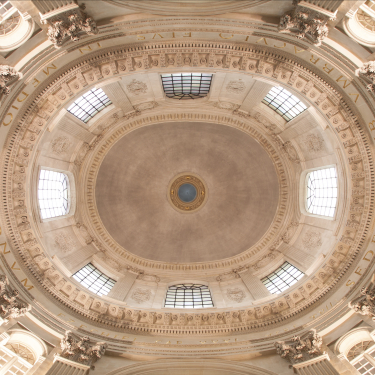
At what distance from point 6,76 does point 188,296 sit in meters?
20.6

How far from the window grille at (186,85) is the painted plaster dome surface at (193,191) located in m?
4.40

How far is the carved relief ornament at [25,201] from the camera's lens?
55.8 feet

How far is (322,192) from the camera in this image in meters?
24.0

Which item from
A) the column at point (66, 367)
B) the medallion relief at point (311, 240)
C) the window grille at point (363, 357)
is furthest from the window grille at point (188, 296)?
the window grille at point (363, 357)

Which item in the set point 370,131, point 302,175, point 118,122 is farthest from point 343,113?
point 118,122

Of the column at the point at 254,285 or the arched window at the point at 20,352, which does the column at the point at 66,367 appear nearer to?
the arched window at the point at 20,352

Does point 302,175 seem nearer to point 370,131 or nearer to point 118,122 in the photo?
point 370,131

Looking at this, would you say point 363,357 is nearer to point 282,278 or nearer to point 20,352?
point 282,278

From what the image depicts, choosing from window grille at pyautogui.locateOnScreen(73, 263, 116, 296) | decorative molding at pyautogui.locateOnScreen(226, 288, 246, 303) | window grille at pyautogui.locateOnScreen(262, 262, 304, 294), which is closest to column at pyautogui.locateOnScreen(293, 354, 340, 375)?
window grille at pyautogui.locateOnScreen(262, 262, 304, 294)

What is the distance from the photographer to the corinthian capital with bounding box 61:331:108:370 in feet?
53.2

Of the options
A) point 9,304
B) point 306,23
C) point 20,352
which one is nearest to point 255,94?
point 306,23

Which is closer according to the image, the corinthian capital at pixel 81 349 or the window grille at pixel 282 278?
the corinthian capital at pixel 81 349

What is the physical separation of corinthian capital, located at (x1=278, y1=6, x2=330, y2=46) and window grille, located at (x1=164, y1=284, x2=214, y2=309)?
19.7 metres

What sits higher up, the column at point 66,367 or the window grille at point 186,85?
the window grille at point 186,85
